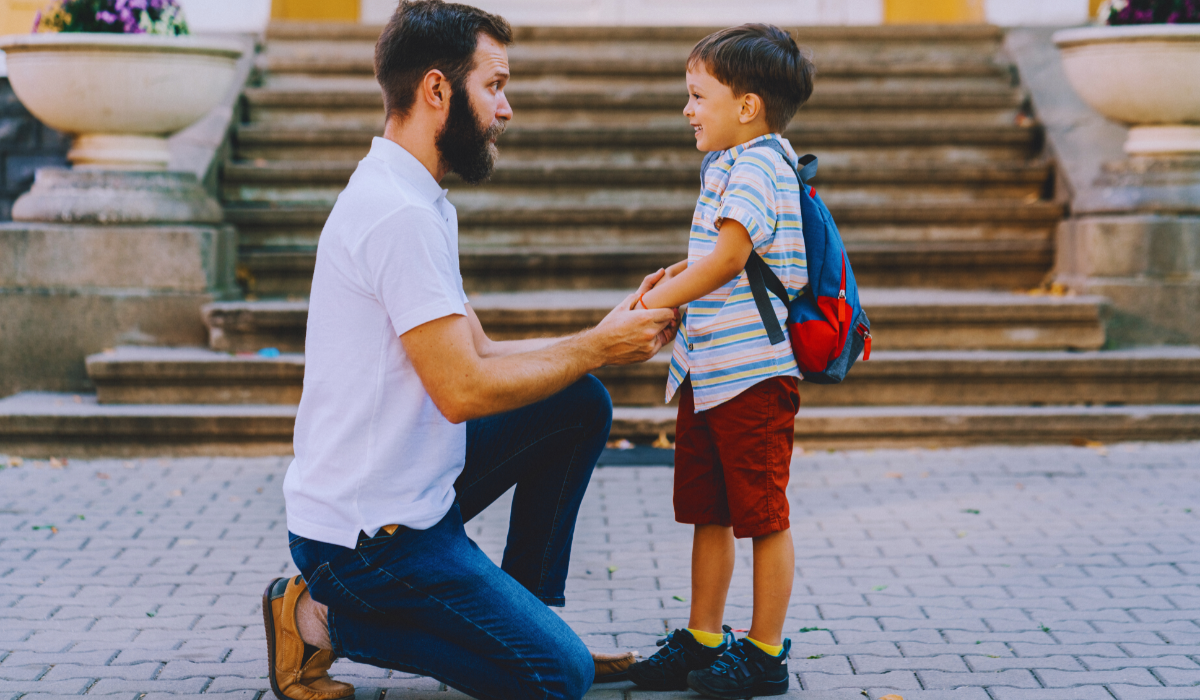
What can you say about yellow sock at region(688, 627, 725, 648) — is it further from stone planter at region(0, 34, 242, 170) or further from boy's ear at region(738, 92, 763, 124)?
stone planter at region(0, 34, 242, 170)

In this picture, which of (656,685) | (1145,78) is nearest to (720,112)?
(656,685)

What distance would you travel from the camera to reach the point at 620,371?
555cm

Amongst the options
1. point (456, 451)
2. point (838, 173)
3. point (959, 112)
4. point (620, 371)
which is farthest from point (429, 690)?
point (959, 112)

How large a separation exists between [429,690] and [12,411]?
3252mm

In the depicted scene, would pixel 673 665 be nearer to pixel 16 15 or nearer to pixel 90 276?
pixel 90 276

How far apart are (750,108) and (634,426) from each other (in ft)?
9.04

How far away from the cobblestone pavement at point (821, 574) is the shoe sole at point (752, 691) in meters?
0.06

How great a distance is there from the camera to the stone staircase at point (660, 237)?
5.43m

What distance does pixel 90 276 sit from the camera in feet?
18.9

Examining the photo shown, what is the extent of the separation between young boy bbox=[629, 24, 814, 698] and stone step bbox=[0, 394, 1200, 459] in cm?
250

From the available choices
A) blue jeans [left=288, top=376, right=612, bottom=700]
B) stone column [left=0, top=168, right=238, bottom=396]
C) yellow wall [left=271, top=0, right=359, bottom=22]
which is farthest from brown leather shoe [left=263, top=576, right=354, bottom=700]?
yellow wall [left=271, top=0, right=359, bottom=22]

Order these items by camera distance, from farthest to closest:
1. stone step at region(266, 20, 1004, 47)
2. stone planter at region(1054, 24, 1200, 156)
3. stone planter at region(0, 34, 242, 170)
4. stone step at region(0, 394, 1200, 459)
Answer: stone step at region(266, 20, 1004, 47) < stone planter at region(1054, 24, 1200, 156) < stone planter at region(0, 34, 242, 170) < stone step at region(0, 394, 1200, 459)

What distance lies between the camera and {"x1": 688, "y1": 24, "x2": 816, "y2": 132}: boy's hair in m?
2.77

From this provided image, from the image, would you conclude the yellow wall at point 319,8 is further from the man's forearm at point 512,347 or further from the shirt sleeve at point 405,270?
the shirt sleeve at point 405,270
